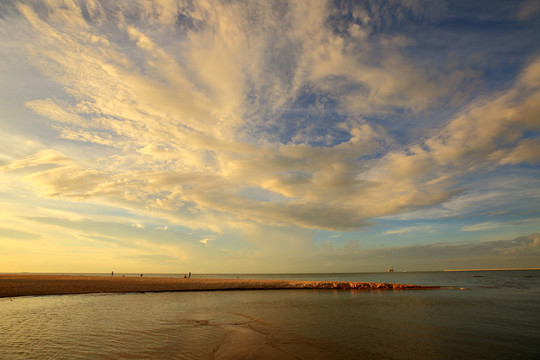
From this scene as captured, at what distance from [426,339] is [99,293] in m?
42.5

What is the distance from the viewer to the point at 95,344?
44.4ft

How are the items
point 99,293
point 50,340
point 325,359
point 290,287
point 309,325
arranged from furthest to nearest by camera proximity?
1. point 290,287
2. point 99,293
3. point 309,325
4. point 50,340
5. point 325,359

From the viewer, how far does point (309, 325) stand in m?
19.0

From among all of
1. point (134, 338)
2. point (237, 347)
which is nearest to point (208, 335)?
point (237, 347)

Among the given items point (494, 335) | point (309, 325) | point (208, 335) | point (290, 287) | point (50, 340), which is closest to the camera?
point (50, 340)

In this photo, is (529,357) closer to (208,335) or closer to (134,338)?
(208,335)

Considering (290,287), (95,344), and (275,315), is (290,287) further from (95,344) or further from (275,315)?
(95,344)

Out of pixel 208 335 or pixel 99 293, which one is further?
pixel 99 293

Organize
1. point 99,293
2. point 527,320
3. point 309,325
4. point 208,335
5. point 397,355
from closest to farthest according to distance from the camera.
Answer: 1. point 397,355
2. point 208,335
3. point 309,325
4. point 527,320
5. point 99,293

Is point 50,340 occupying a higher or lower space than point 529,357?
higher

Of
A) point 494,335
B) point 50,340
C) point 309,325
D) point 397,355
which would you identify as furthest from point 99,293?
point 494,335

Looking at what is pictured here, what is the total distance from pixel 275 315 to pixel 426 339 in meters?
12.1

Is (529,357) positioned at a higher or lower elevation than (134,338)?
lower

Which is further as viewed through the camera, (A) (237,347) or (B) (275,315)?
(B) (275,315)
